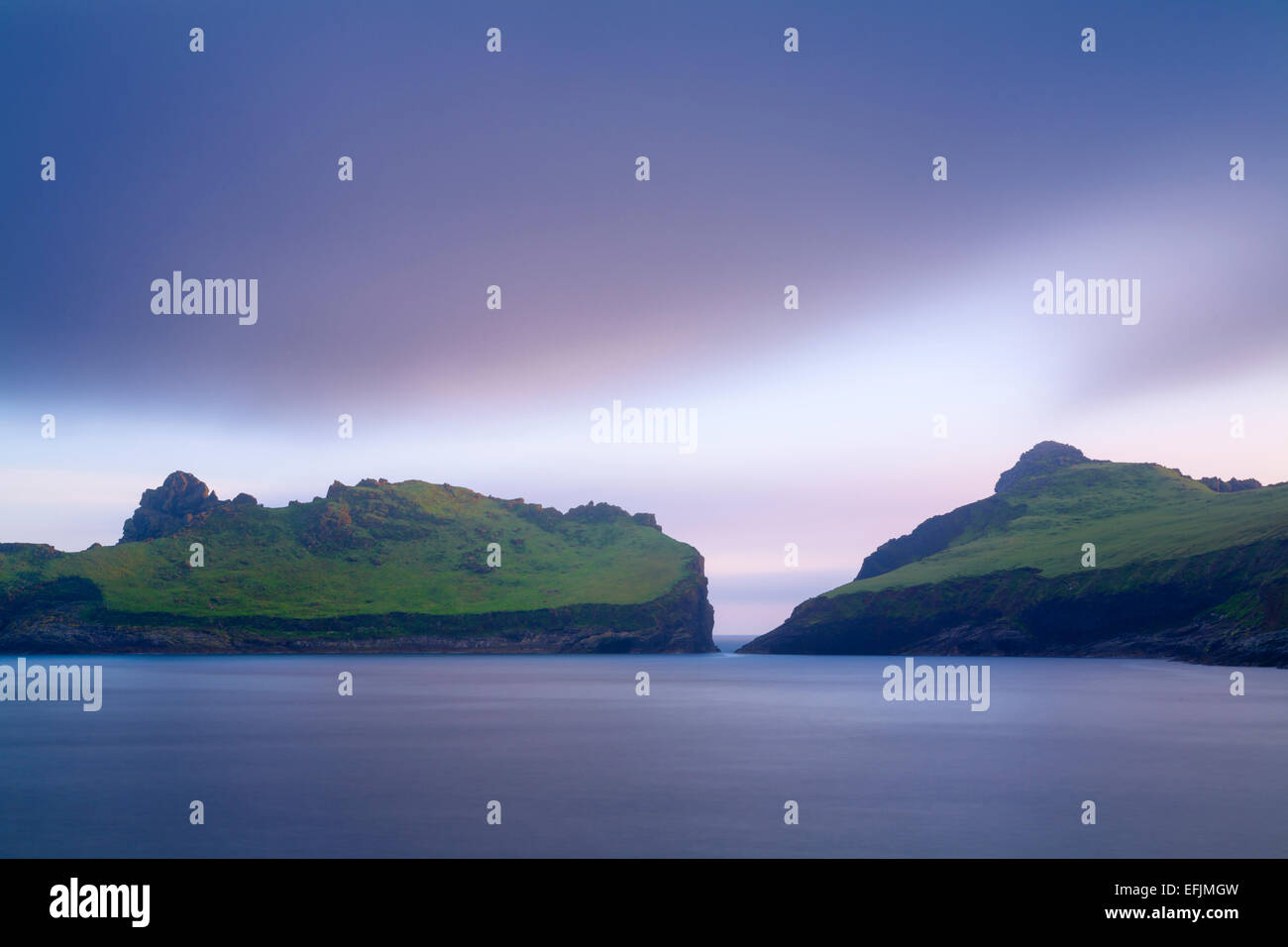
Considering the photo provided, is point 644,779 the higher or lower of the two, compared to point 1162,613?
higher

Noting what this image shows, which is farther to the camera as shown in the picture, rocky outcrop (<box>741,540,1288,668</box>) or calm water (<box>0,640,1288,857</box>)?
rocky outcrop (<box>741,540,1288,668</box>)

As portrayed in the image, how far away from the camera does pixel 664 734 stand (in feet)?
195

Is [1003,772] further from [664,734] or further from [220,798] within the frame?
[220,798]

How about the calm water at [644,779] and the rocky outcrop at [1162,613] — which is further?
the rocky outcrop at [1162,613]

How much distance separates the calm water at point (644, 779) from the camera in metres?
28.2

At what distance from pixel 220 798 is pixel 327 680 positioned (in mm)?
96518

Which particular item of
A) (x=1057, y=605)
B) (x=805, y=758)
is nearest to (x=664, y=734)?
(x=805, y=758)

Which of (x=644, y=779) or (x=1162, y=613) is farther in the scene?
(x=1162, y=613)

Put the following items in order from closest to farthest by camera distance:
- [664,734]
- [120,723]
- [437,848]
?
[437,848] < [664,734] < [120,723]

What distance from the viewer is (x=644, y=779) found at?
1586 inches

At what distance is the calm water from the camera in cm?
2819
